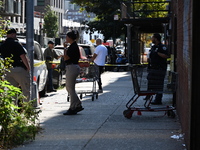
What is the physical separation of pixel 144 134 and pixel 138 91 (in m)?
1.70

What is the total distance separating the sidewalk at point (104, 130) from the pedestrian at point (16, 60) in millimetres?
870

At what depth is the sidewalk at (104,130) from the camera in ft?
25.5

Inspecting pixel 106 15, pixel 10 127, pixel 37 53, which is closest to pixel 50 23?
pixel 106 15

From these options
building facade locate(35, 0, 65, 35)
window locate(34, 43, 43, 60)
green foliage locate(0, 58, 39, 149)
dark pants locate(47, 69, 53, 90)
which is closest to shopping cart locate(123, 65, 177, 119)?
green foliage locate(0, 58, 39, 149)

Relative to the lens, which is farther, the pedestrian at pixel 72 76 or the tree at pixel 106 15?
the tree at pixel 106 15

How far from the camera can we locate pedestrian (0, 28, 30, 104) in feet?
35.6

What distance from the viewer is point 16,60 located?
36.2ft

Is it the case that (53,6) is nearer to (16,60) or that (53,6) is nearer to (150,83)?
(16,60)

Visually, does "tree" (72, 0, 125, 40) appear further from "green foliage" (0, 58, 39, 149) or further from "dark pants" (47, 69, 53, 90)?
"green foliage" (0, 58, 39, 149)

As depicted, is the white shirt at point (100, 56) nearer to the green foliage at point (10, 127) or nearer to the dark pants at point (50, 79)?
the dark pants at point (50, 79)

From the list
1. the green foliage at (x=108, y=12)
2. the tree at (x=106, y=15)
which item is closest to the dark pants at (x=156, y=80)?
the green foliage at (x=108, y=12)

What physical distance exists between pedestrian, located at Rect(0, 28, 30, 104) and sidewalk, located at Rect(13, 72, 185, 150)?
870mm

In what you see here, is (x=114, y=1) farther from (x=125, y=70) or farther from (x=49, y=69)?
(x=49, y=69)

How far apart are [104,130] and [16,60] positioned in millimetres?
2892
